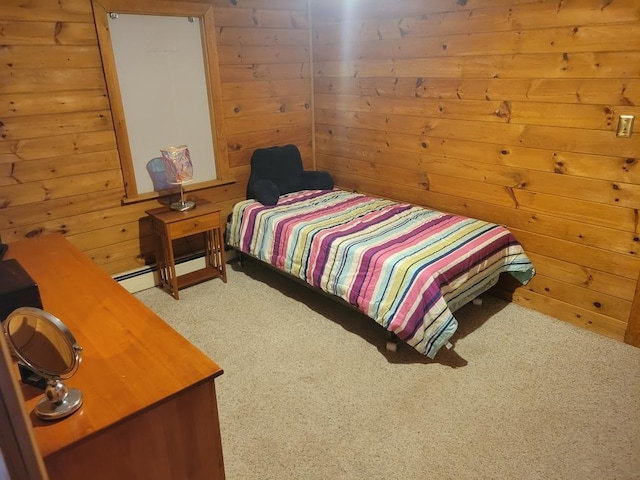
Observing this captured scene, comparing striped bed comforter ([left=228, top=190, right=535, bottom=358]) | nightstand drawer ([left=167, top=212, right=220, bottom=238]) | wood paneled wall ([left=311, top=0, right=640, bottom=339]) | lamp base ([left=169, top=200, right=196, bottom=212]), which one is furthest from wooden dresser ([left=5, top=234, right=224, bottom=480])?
wood paneled wall ([left=311, top=0, right=640, bottom=339])

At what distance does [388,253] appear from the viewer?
2527 millimetres

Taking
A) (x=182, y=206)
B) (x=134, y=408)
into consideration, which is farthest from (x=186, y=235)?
(x=134, y=408)

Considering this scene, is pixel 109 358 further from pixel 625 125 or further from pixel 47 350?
pixel 625 125

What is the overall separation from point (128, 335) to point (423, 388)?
4.56ft

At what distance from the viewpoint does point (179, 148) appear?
3088mm

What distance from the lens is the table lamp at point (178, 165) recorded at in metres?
3.05

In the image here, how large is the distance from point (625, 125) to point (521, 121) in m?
0.54

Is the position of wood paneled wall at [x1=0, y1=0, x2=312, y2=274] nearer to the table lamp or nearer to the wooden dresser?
the table lamp

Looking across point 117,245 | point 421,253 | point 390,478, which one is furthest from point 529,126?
point 117,245

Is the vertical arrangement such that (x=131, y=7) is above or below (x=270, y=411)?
above

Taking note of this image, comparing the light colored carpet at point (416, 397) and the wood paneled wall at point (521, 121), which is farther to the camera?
the wood paneled wall at point (521, 121)

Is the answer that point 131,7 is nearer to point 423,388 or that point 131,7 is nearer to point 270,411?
point 270,411

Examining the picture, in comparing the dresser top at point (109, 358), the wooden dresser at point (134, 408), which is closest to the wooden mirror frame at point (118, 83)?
the dresser top at point (109, 358)

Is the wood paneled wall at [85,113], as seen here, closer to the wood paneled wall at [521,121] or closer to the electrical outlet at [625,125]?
the wood paneled wall at [521,121]
